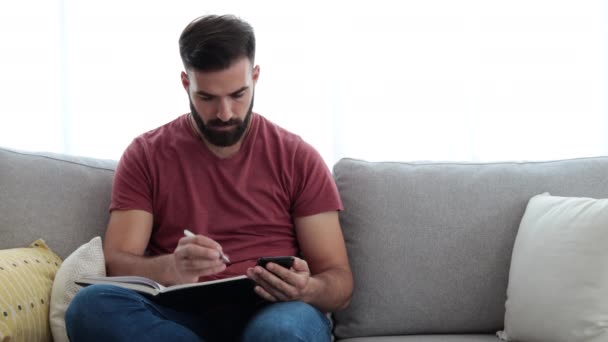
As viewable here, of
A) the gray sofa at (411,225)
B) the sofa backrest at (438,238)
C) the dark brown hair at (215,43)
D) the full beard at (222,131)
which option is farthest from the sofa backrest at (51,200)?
the sofa backrest at (438,238)

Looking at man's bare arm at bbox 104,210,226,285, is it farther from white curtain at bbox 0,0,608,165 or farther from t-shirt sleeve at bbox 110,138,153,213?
white curtain at bbox 0,0,608,165

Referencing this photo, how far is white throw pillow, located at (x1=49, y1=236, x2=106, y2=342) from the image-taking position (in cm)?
191

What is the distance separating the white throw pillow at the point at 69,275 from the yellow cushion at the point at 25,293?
0.09 feet

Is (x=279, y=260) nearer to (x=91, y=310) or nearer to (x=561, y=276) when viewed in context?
(x=91, y=310)

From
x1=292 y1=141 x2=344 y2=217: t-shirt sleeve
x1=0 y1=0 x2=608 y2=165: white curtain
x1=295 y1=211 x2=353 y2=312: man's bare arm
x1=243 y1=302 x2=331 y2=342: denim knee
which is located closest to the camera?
x1=243 y1=302 x2=331 y2=342: denim knee

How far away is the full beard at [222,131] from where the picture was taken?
6.92ft

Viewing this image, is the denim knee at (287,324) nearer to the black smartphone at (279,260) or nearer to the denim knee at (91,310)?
the black smartphone at (279,260)

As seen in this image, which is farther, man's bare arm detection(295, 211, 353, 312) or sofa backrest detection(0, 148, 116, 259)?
sofa backrest detection(0, 148, 116, 259)

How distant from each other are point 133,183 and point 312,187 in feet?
1.65

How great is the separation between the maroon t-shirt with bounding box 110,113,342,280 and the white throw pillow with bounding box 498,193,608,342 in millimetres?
538

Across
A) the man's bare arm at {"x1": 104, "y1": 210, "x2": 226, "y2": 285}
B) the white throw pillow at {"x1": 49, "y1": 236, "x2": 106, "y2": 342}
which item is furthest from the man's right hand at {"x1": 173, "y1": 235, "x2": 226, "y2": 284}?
the white throw pillow at {"x1": 49, "y1": 236, "x2": 106, "y2": 342}

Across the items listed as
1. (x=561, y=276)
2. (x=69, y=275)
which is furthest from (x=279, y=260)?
(x=561, y=276)

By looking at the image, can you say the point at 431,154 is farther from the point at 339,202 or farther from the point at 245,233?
the point at 245,233

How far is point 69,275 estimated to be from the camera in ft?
6.38
